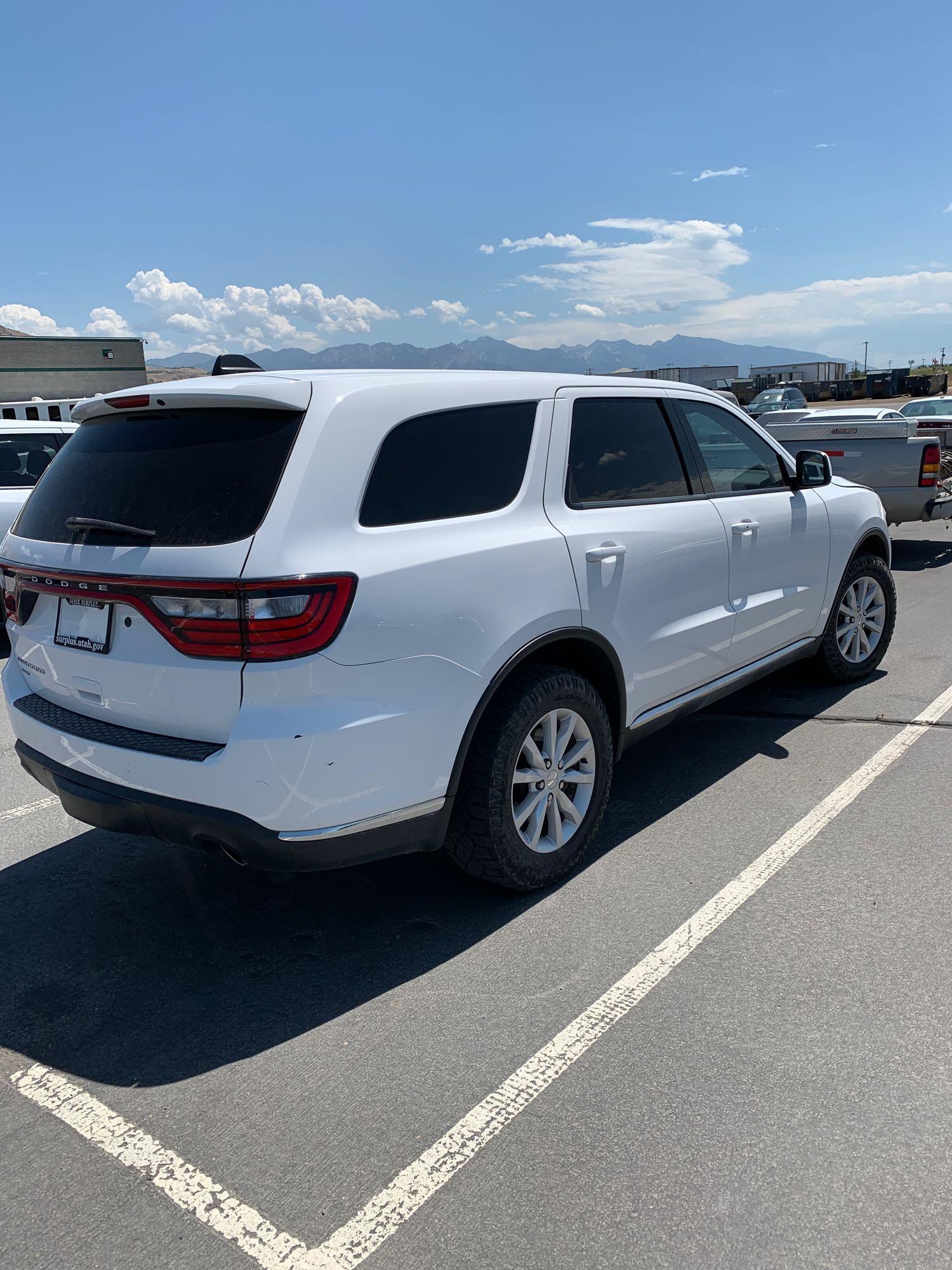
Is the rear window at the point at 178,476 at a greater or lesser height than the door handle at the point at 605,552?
greater

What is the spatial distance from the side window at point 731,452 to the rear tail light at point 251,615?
2442mm

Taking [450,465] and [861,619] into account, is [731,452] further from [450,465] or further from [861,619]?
[450,465]

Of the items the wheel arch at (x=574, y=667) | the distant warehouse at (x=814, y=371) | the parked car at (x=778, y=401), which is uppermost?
the distant warehouse at (x=814, y=371)

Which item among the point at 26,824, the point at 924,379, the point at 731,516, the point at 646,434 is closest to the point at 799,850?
the point at 731,516

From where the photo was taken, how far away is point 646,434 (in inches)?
164

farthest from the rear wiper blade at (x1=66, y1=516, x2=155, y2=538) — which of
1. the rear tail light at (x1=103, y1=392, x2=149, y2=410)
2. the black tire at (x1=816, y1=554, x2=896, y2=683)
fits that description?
the black tire at (x1=816, y1=554, x2=896, y2=683)

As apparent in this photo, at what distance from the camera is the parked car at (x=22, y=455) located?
26.2 ft

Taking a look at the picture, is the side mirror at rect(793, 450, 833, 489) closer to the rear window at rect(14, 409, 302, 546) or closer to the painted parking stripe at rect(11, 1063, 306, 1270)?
the rear window at rect(14, 409, 302, 546)

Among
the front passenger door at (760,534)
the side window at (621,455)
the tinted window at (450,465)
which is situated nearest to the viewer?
the tinted window at (450,465)

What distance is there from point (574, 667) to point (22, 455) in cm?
665

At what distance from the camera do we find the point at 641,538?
3.84 metres

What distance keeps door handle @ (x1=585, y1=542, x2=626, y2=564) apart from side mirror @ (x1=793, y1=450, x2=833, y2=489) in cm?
188

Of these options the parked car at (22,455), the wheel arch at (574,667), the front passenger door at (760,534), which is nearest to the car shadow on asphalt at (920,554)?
the front passenger door at (760,534)

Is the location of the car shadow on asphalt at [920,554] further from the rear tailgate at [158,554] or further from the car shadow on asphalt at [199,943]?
the rear tailgate at [158,554]
